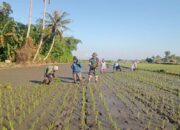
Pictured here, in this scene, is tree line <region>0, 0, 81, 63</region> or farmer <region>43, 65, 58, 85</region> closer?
farmer <region>43, 65, 58, 85</region>

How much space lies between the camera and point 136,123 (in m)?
7.56

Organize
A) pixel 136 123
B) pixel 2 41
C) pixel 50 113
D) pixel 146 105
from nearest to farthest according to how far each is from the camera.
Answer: pixel 136 123 → pixel 50 113 → pixel 146 105 → pixel 2 41

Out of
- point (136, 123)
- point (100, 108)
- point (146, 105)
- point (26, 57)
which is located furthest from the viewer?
point (26, 57)

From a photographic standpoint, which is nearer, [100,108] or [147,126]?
[147,126]

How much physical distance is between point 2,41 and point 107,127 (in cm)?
3295

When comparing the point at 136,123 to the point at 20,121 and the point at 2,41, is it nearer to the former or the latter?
the point at 20,121

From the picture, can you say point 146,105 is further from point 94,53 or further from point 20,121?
point 94,53

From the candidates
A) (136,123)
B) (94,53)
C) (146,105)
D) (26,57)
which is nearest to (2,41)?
(26,57)

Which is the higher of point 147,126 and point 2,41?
point 2,41

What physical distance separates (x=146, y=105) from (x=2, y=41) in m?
30.3

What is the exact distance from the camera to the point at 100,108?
965cm

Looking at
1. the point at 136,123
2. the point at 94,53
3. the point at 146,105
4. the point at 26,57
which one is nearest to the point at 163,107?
the point at 146,105

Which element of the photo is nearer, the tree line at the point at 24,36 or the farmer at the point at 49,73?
the farmer at the point at 49,73

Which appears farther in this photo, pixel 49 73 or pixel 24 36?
pixel 24 36
